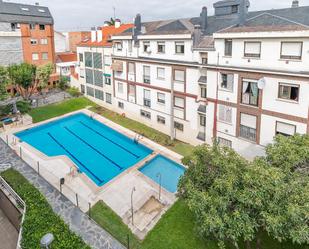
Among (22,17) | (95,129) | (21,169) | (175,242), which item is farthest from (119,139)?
(22,17)

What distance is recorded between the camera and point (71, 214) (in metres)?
19.4

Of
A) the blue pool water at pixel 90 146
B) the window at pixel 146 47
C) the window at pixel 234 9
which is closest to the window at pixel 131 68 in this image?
the window at pixel 146 47

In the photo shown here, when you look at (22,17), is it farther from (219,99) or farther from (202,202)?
(202,202)

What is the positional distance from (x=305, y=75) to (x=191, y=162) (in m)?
11.7

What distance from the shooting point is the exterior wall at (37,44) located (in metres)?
49.3

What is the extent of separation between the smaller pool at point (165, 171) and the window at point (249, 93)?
868 cm


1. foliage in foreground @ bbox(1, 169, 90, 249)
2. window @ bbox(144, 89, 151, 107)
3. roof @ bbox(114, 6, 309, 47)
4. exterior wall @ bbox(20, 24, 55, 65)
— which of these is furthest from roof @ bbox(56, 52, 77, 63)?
foliage in foreground @ bbox(1, 169, 90, 249)

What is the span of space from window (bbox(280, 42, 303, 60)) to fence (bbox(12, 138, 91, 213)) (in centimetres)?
1851

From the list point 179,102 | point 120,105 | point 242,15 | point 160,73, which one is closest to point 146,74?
point 160,73

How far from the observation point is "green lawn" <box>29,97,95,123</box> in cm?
3874

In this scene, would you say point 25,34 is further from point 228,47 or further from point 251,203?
point 251,203

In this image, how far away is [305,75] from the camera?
19.4 metres

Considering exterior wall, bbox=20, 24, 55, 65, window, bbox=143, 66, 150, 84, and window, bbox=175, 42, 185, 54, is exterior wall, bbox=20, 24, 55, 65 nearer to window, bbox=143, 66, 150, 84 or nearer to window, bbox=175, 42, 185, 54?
window, bbox=143, 66, 150, 84

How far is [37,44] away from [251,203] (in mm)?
52198
